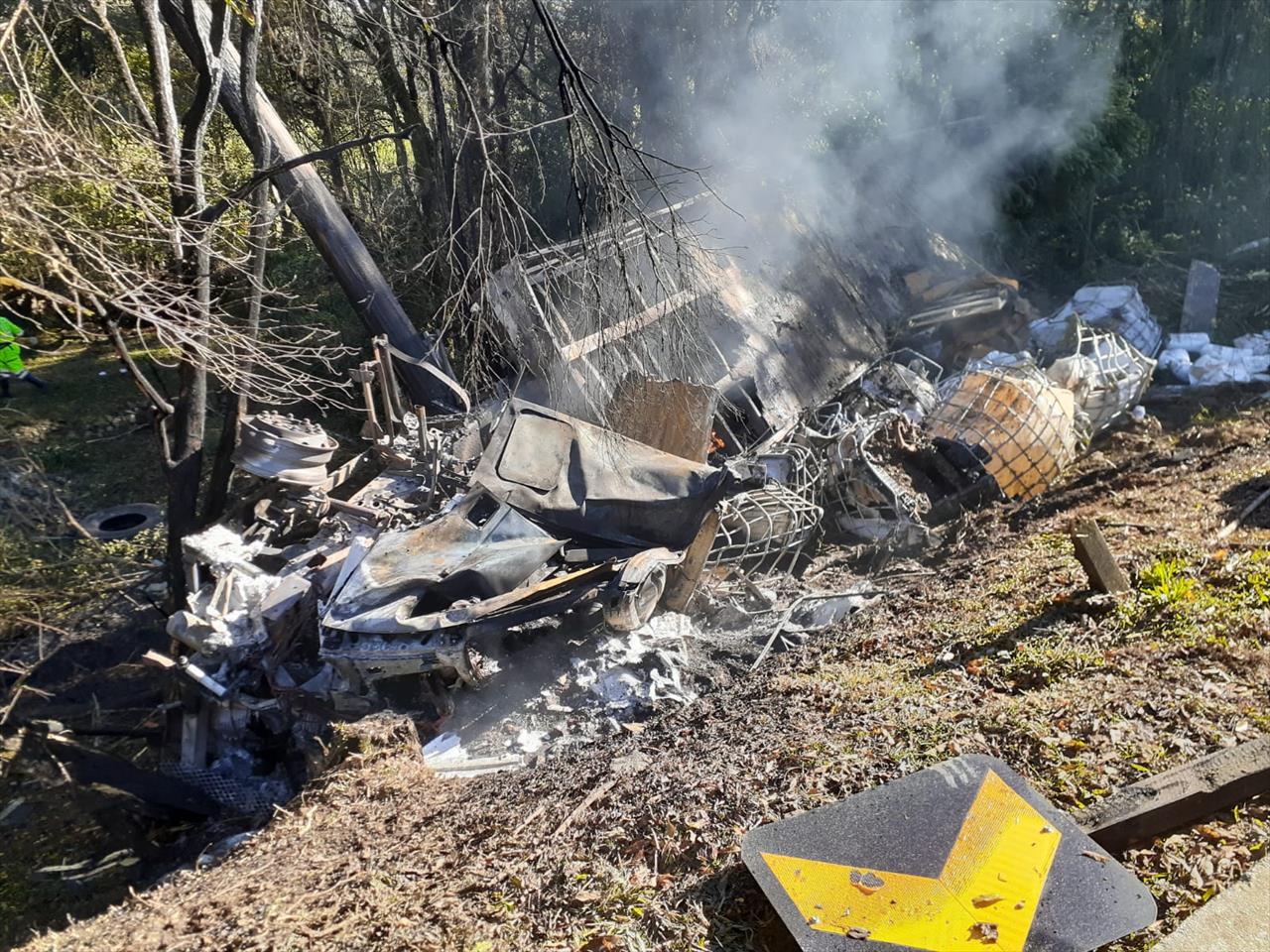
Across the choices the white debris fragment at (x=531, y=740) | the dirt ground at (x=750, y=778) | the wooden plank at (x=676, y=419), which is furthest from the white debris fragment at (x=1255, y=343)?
the white debris fragment at (x=531, y=740)

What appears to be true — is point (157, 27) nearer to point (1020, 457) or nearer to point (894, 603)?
point (894, 603)

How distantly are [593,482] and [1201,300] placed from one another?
39.9 ft

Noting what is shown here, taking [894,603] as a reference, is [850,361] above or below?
above

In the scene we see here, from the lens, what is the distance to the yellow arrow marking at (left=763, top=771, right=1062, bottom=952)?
2.41 meters

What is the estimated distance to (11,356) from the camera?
7441 mm

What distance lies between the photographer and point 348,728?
188 inches

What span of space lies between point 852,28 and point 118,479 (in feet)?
40.5

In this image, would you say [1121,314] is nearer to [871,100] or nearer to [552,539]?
[871,100]

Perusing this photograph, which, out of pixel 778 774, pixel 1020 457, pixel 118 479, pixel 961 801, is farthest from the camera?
pixel 118 479

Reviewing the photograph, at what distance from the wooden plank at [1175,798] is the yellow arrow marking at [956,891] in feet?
1.05

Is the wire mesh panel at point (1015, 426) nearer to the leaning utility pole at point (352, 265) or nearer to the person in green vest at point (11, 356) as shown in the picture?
the leaning utility pole at point (352, 265)

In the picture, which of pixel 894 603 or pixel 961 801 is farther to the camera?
pixel 894 603

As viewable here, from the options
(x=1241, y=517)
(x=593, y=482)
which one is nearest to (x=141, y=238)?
(x=593, y=482)

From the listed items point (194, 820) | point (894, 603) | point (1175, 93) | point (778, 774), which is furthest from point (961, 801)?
point (1175, 93)
